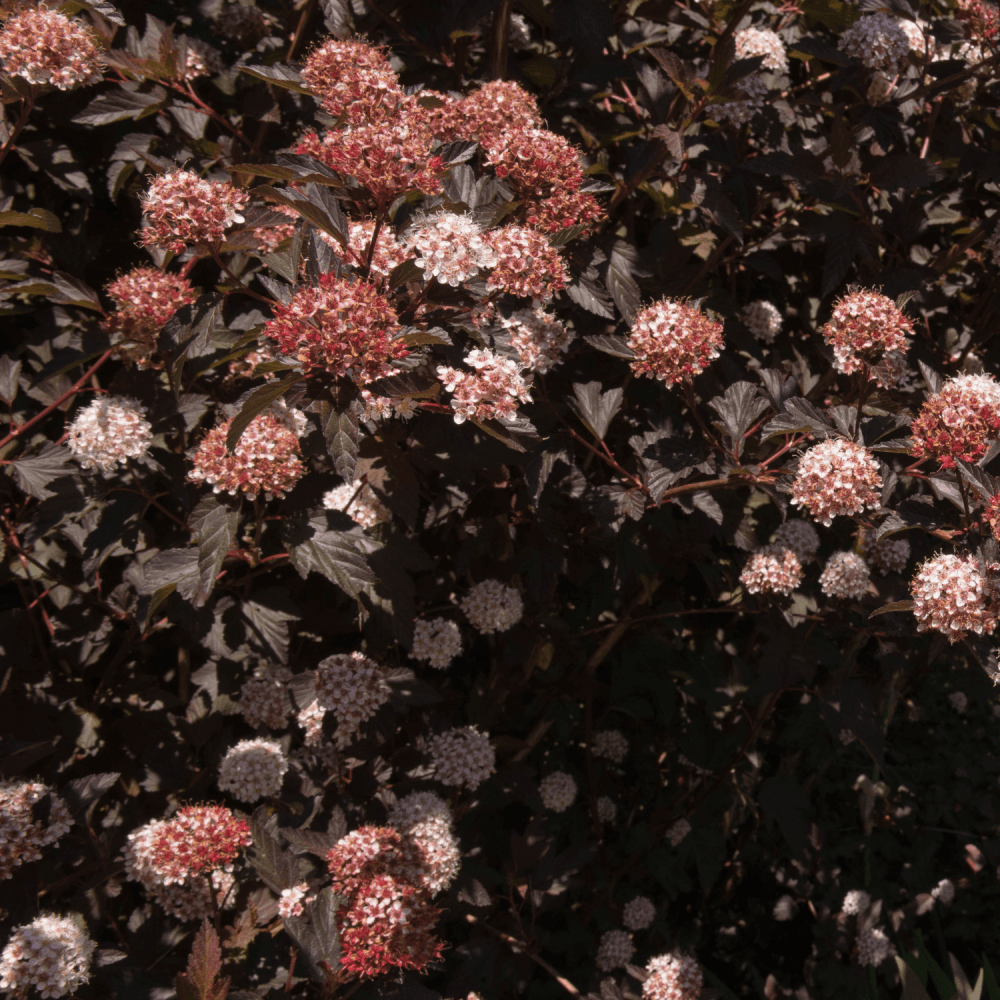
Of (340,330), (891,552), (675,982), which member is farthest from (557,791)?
(340,330)

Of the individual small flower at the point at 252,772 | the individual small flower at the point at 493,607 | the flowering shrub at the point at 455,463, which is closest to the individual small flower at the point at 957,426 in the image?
the flowering shrub at the point at 455,463

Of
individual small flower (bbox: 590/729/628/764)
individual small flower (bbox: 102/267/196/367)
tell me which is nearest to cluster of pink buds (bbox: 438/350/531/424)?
individual small flower (bbox: 102/267/196/367)

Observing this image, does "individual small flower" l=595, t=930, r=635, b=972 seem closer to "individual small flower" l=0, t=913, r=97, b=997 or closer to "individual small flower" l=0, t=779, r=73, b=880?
"individual small flower" l=0, t=913, r=97, b=997

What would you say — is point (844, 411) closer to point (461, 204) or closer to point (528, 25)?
point (461, 204)

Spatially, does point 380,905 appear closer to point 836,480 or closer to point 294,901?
point 294,901

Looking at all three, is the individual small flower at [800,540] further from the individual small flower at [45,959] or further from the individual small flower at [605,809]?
the individual small flower at [45,959]

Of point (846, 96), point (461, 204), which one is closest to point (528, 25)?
point (846, 96)
